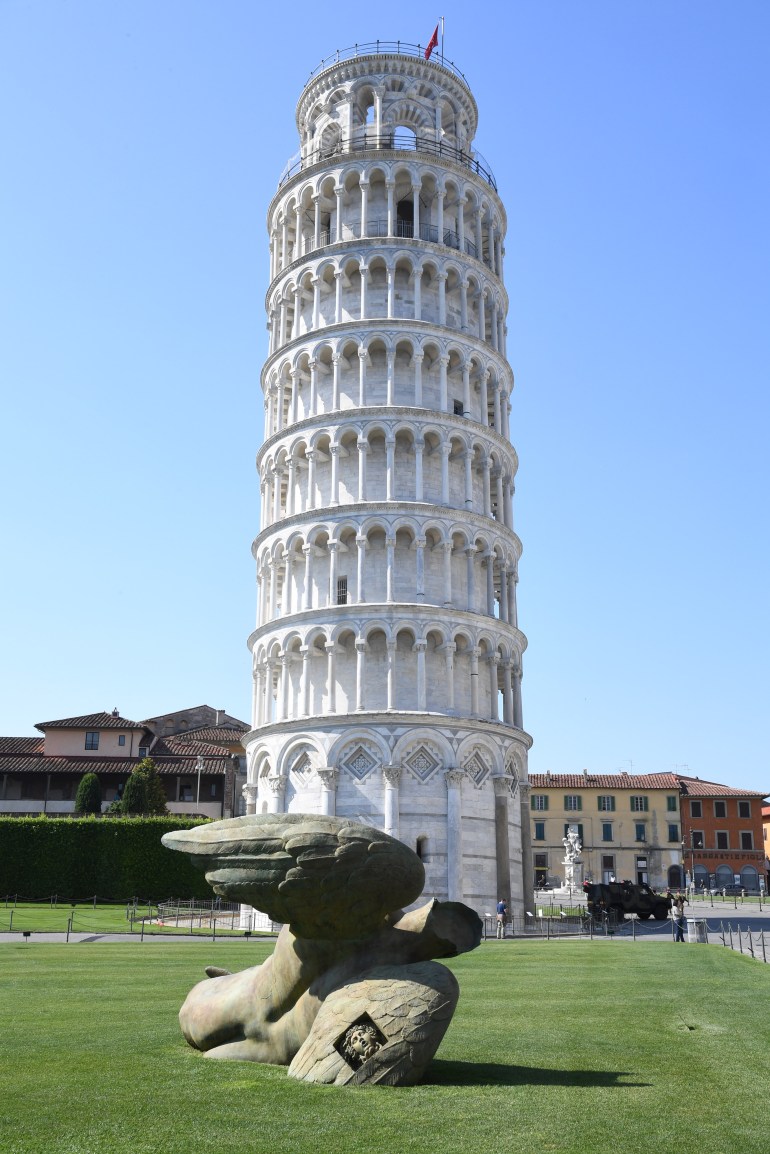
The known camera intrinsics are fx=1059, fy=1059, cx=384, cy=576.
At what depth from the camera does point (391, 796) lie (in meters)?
45.7

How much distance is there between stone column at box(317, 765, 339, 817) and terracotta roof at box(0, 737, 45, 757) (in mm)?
49498

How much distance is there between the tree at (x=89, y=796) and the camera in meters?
74.0

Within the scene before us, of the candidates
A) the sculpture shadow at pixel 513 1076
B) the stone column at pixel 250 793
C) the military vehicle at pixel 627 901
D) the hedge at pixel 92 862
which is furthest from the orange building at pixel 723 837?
the sculpture shadow at pixel 513 1076

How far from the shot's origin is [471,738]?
47906 mm

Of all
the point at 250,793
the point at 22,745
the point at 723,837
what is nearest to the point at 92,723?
the point at 22,745

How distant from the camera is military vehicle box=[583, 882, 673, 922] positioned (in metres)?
52.5

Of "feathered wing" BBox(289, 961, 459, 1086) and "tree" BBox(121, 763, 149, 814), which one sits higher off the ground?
"tree" BBox(121, 763, 149, 814)

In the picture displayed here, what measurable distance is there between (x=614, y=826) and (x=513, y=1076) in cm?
9765

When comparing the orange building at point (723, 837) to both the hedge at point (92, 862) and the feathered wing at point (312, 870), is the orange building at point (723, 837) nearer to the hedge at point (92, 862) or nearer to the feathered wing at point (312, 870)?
the hedge at point (92, 862)

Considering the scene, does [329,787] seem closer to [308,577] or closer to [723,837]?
[308,577]

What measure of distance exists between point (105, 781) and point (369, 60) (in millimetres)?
54380

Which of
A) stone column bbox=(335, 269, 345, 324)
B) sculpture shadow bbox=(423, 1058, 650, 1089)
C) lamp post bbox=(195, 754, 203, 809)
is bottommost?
sculpture shadow bbox=(423, 1058, 650, 1089)

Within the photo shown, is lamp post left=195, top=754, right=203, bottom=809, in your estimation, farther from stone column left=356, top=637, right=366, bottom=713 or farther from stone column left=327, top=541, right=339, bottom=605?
stone column left=356, top=637, right=366, bottom=713

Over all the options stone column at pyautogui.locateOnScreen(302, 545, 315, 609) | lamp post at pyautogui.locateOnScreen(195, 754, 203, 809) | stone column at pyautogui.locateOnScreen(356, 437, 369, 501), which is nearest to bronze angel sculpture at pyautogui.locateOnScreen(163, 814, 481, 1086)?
stone column at pyautogui.locateOnScreen(302, 545, 315, 609)
